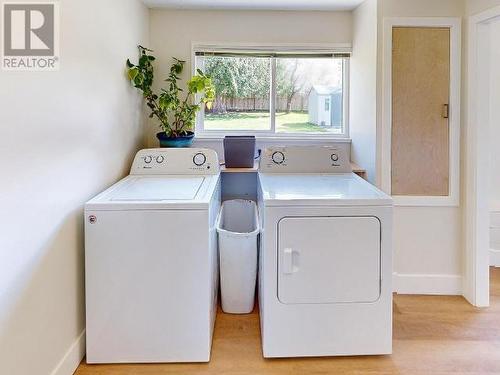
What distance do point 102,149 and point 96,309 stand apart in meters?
0.87

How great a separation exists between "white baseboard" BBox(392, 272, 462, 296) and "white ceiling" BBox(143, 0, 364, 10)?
199 centimetres

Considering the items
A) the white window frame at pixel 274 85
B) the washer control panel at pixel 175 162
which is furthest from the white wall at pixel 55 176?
the white window frame at pixel 274 85

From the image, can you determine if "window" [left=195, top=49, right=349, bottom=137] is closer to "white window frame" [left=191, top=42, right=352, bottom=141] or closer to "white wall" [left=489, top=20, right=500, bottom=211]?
"white window frame" [left=191, top=42, right=352, bottom=141]

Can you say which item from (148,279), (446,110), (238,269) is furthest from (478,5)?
(148,279)

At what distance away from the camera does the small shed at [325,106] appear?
11.7 feet

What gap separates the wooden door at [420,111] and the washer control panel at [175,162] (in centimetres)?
125

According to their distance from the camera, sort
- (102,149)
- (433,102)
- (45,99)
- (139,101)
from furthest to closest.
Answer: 1. (139,101)
2. (433,102)
3. (102,149)
4. (45,99)

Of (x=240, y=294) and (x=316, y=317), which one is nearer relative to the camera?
(x=316, y=317)

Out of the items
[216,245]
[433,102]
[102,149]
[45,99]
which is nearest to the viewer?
[45,99]

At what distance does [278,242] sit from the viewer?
2.13 metres

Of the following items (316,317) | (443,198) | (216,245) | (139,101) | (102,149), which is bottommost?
(316,317)

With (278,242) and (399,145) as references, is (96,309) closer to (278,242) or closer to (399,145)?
(278,242)

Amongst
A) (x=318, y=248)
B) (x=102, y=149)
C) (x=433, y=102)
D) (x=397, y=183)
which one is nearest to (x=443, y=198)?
(x=397, y=183)

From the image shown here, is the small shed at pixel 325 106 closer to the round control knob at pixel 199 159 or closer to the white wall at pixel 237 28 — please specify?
the white wall at pixel 237 28
